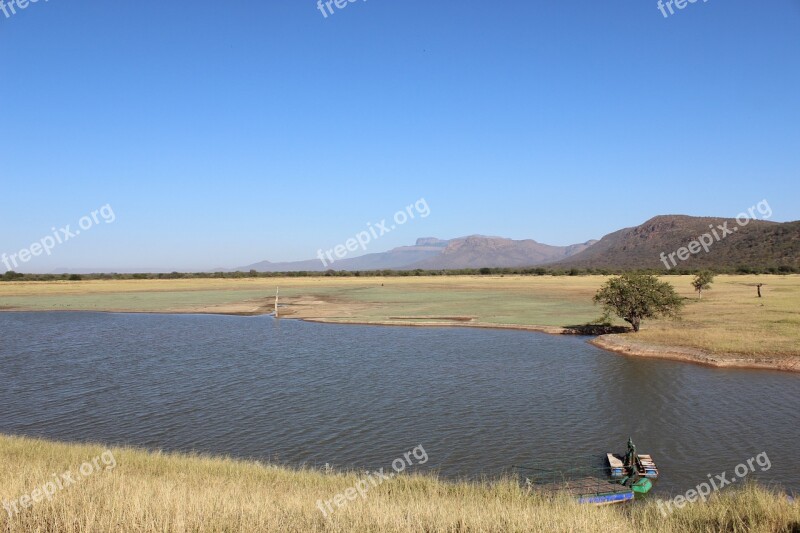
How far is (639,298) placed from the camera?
40.4 meters

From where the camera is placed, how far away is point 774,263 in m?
130

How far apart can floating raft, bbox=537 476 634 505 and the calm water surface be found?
1.56m

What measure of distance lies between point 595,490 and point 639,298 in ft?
95.8

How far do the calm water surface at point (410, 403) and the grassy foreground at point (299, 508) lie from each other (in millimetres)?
3974

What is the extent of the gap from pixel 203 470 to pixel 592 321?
4130cm

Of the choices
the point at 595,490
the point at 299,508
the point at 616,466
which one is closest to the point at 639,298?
the point at 616,466

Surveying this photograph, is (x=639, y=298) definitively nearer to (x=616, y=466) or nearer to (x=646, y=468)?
(x=646, y=468)

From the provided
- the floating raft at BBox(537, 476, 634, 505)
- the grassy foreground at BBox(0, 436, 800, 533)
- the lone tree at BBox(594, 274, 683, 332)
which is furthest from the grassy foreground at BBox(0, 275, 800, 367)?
the grassy foreground at BBox(0, 436, 800, 533)

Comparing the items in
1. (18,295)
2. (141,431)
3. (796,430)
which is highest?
(18,295)

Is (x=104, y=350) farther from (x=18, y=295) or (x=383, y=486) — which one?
(x=18, y=295)

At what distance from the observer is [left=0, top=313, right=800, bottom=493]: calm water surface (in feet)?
59.7

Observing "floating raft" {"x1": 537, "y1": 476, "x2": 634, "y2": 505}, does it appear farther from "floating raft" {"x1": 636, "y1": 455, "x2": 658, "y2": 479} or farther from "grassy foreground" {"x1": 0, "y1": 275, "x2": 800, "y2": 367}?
"grassy foreground" {"x1": 0, "y1": 275, "x2": 800, "y2": 367}

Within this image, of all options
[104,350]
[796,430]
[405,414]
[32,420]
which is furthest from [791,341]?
[104,350]

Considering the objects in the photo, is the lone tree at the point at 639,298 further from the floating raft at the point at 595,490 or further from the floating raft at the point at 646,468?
the floating raft at the point at 595,490
